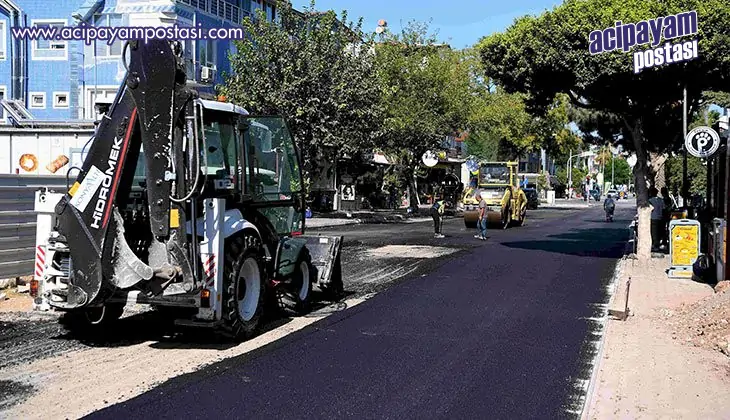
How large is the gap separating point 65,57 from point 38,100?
2041mm

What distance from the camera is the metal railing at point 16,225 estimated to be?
1202 centimetres

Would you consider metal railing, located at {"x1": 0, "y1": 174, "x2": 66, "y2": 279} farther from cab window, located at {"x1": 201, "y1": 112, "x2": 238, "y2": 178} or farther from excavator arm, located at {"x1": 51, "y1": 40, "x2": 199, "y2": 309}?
cab window, located at {"x1": 201, "y1": 112, "x2": 238, "y2": 178}

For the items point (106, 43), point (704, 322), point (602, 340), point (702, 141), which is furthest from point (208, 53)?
point (602, 340)

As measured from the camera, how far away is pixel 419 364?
306 inches

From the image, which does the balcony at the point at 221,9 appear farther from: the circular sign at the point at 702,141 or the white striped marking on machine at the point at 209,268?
Answer: the white striped marking on machine at the point at 209,268

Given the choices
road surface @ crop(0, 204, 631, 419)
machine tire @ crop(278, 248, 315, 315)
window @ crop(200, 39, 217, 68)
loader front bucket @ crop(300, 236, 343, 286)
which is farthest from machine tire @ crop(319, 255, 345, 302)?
window @ crop(200, 39, 217, 68)

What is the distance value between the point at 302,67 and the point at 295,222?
19523mm

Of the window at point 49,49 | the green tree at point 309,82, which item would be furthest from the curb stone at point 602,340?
the window at point 49,49

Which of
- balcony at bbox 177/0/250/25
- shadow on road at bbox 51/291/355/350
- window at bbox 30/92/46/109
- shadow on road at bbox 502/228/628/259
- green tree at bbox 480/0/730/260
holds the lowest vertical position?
shadow on road at bbox 51/291/355/350

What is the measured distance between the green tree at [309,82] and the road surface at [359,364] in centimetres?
1686

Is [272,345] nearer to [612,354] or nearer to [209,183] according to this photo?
[209,183]

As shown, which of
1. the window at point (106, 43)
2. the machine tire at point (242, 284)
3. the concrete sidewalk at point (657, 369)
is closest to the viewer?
the concrete sidewalk at point (657, 369)

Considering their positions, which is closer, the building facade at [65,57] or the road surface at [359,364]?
the road surface at [359,364]

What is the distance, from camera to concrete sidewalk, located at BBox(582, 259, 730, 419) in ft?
20.9
